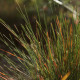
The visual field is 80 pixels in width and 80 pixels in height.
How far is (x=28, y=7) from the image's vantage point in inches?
78.2

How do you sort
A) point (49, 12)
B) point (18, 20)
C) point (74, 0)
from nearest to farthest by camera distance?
point (18, 20) < point (49, 12) < point (74, 0)

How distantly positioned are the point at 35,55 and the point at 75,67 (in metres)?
0.33

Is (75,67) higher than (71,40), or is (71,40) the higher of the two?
(71,40)

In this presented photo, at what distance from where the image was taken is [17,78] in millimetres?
1715

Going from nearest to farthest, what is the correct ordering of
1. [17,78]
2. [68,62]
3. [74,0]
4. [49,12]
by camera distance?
[68,62] < [17,78] < [49,12] < [74,0]

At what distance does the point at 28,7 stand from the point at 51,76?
92cm

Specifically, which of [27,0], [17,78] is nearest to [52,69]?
[17,78]

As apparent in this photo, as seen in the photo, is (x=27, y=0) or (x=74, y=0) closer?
(x=27, y=0)

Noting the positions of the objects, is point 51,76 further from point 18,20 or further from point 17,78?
point 18,20

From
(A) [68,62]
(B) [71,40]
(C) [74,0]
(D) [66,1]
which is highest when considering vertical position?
(B) [71,40]

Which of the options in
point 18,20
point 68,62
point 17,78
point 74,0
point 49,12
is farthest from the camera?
point 74,0

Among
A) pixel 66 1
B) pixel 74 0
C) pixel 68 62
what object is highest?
pixel 68 62

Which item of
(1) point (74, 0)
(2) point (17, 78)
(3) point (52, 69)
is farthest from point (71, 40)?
(1) point (74, 0)

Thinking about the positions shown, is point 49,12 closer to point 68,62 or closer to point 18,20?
point 18,20
